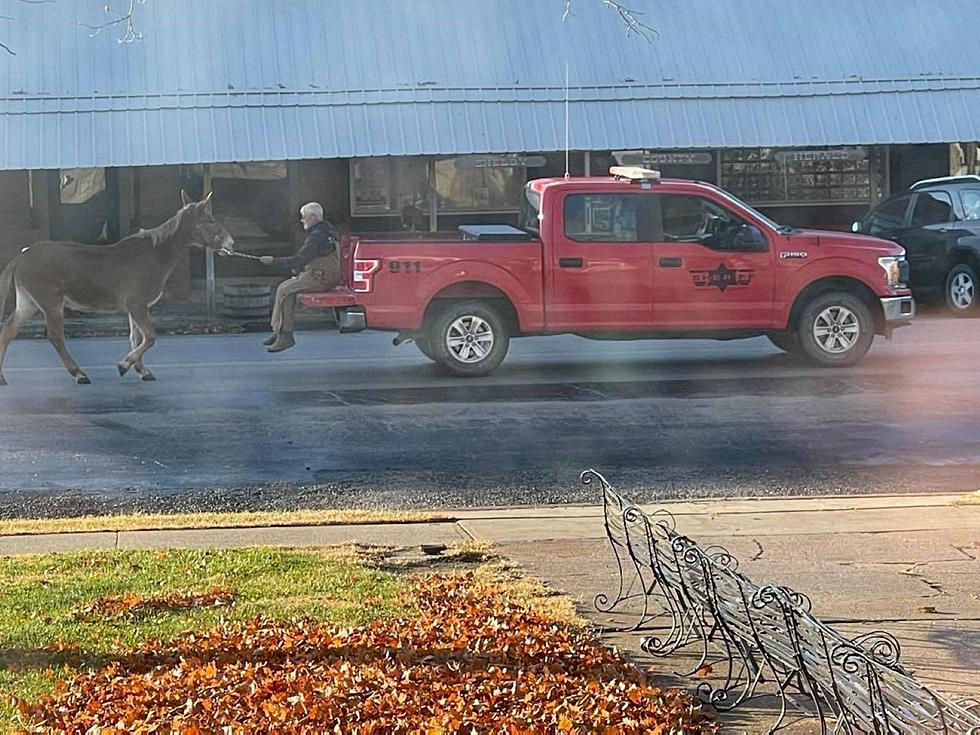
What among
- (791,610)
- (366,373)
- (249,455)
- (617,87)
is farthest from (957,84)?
(791,610)

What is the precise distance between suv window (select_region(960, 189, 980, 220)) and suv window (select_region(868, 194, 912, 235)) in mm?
823

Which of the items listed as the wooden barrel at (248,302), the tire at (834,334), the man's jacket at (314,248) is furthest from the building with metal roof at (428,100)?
the tire at (834,334)

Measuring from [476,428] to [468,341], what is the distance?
3.10 meters

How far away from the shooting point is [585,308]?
15.7m

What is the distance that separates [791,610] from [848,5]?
875 inches

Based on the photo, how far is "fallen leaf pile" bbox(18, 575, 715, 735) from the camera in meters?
4.91

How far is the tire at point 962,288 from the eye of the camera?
20828 millimetres

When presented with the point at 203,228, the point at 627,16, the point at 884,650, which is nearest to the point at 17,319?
the point at 203,228

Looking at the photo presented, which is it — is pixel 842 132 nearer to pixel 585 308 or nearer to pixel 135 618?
pixel 585 308

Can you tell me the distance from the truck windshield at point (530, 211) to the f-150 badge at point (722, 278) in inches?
69.6

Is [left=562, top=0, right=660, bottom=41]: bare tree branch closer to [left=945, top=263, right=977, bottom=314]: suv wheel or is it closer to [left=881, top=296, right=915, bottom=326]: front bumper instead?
[left=881, top=296, right=915, bottom=326]: front bumper

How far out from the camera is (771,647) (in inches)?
195

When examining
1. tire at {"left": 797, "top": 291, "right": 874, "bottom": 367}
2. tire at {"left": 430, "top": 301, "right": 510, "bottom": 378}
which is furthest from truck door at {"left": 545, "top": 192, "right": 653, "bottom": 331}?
tire at {"left": 797, "top": 291, "right": 874, "bottom": 367}

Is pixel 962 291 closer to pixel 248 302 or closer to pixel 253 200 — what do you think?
pixel 248 302
